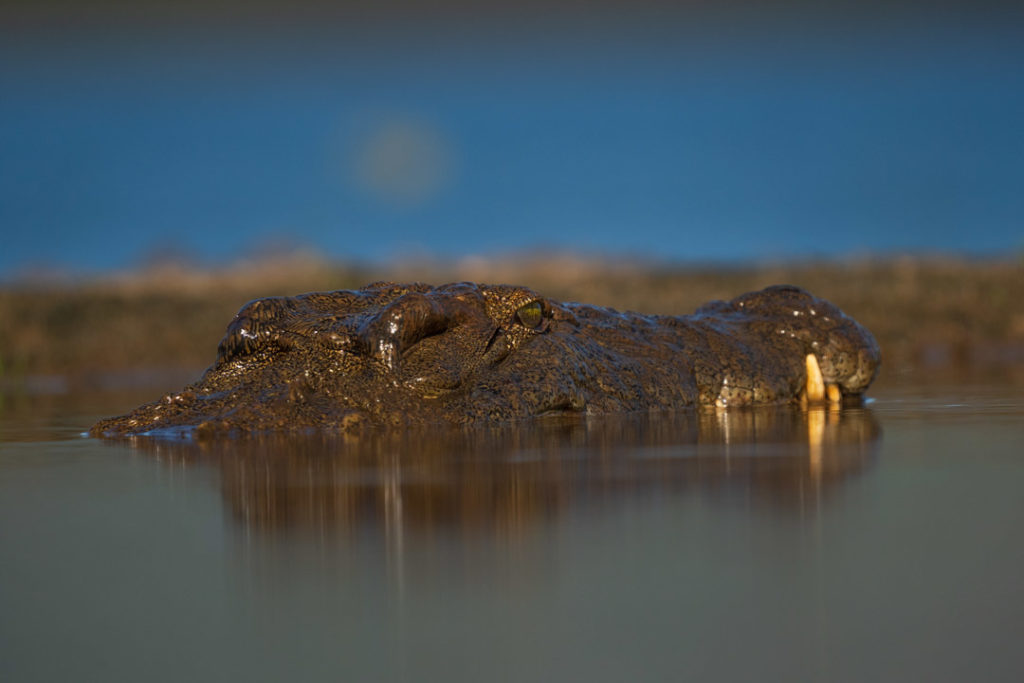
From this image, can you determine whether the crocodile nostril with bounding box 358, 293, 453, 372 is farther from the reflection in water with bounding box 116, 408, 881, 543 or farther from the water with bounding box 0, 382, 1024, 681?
the water with bounding box 0, 382, 1024, 681

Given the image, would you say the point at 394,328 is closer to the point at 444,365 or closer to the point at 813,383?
the point at 444,365

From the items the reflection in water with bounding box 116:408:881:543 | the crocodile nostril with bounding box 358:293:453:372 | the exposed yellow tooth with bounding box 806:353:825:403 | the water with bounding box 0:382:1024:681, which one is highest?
the crocodile nostril with bounding box 358:293:453:372

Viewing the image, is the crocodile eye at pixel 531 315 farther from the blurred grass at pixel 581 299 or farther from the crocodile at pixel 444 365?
the blurred grass at pixel 581 299

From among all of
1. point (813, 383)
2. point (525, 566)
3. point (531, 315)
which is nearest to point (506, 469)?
point (525, 566)

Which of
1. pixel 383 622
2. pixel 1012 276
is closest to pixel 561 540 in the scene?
pixel 383 622

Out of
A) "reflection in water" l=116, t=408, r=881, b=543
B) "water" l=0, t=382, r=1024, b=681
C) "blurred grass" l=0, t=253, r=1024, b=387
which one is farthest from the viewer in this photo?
"blurred grass" l=0, t=253, r=1024, b=387

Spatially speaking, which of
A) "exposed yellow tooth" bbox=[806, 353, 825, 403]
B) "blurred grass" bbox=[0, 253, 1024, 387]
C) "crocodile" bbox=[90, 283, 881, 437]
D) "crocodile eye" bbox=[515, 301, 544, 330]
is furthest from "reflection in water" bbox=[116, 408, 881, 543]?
"blurred grass" bbox=[0, 253, 1024, 387]

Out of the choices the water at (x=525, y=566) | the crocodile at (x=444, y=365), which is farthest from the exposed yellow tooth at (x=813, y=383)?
the water at (x=525, y=566)
